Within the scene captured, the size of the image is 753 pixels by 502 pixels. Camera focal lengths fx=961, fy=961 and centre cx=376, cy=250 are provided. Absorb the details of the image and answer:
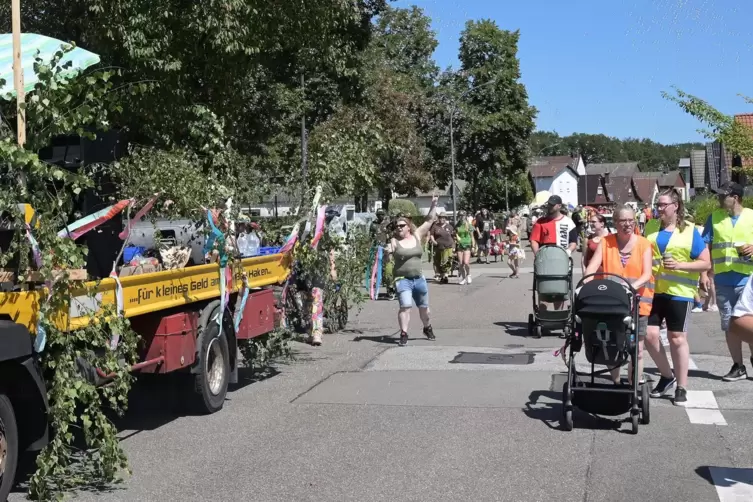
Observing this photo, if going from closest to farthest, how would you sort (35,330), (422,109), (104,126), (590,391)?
(35,330) < (104,126) < (590,391) < (422,109)

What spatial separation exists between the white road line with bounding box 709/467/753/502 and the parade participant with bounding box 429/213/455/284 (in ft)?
56.9

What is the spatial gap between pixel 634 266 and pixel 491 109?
56.4m

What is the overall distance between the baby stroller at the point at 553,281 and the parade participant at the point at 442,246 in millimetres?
10498

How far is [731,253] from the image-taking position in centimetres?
937

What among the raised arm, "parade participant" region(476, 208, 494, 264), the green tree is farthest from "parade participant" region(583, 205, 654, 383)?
the green tree

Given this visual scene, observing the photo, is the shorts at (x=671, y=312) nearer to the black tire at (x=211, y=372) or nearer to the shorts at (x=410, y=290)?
the black tire at (x=211, y=372)

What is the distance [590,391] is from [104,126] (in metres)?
4.16

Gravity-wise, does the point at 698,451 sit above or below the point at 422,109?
below

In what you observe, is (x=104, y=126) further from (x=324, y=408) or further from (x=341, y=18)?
(x=341, y=18)

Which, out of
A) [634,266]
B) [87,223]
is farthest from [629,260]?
[87,223]

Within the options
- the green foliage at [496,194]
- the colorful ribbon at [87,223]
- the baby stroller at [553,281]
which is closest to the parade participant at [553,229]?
the baby stroller at [553,281]

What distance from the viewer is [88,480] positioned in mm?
6188

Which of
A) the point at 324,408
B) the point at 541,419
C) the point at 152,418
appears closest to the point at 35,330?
the point at 152,418

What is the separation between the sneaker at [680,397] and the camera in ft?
27.6
